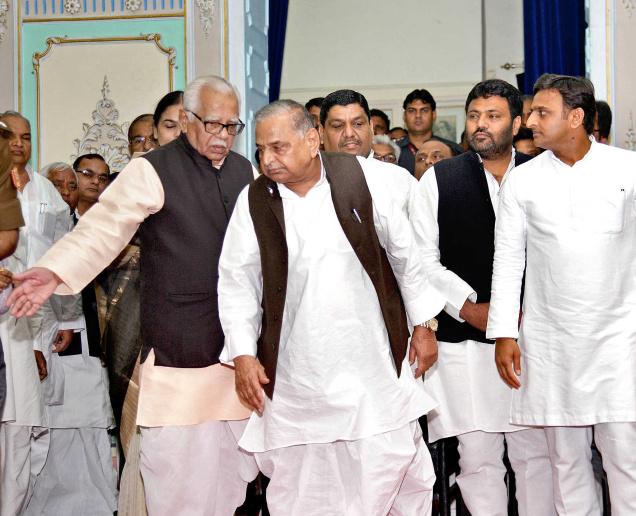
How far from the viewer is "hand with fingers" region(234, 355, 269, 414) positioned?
11.2 feet

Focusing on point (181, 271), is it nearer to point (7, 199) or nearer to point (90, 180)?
point (7, 199)

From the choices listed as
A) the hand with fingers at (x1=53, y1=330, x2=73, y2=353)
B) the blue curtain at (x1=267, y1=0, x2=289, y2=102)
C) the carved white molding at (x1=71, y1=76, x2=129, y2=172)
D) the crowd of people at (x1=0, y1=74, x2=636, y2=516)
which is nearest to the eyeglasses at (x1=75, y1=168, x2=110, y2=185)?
the hand with fingers at (x1=53, y1=330, x2=73, y2=353)

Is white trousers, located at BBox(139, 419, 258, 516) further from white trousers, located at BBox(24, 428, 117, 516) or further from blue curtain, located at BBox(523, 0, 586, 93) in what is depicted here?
blue curtain, located at BBox(523, 0, 586, 93)

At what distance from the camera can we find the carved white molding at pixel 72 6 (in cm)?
812

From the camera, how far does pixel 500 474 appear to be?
427 centimetres

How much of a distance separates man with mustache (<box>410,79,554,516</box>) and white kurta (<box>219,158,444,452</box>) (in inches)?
27.5

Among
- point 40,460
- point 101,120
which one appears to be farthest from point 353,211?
point 101,120

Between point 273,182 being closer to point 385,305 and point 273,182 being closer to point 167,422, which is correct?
point 385,305

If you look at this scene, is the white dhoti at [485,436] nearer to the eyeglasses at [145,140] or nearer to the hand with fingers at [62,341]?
the eyeglasses at [145,140]

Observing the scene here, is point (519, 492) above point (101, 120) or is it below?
below

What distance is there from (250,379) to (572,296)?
1318mm

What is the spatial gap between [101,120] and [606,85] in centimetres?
406

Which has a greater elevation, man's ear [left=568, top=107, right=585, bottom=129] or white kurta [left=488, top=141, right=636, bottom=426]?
man's ear [left=568, top=107, right=585, bottom=129]

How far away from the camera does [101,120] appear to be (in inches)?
323
